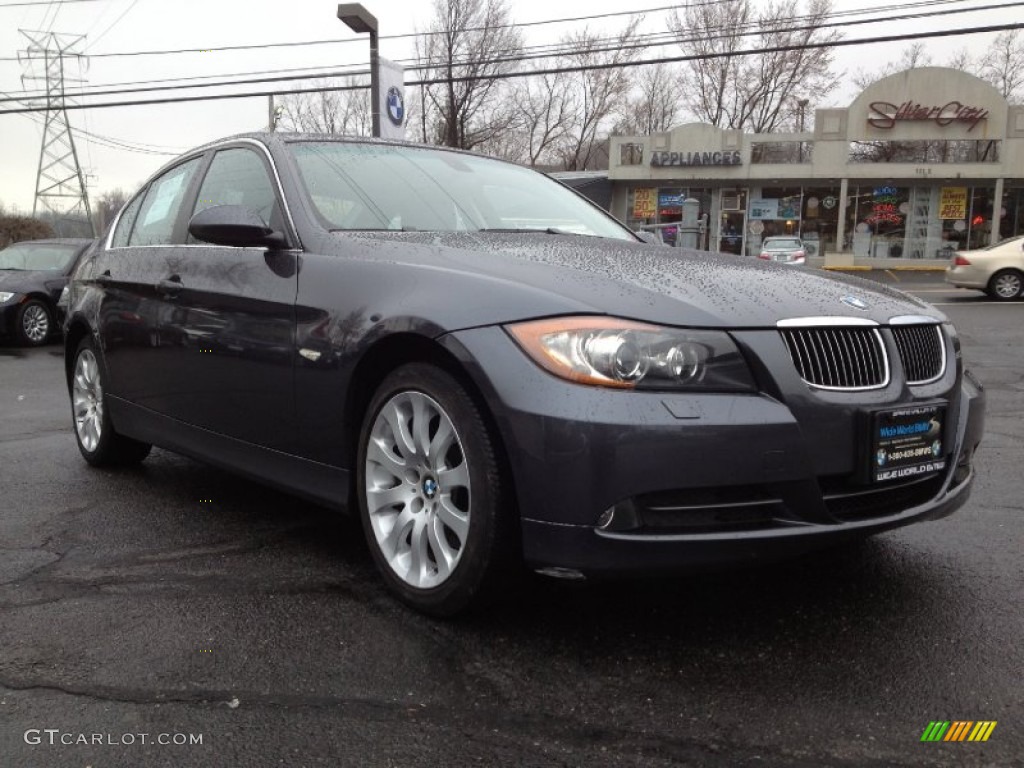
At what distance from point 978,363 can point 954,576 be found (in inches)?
264

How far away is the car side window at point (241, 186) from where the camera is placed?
11.6 feet

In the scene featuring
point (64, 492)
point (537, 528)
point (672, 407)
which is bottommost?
point (64, 492)

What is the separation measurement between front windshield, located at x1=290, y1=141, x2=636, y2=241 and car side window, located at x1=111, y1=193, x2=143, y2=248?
1.52 metres

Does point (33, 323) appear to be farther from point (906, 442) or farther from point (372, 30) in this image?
point (906, 442)

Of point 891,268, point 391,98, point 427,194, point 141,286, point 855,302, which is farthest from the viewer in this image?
point 891,268

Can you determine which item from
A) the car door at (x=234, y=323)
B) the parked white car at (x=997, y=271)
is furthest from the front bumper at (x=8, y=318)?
the parked white car at (x=997, y=271)

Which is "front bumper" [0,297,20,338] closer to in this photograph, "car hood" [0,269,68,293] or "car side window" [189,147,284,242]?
"car hood" [0,269,68,293]

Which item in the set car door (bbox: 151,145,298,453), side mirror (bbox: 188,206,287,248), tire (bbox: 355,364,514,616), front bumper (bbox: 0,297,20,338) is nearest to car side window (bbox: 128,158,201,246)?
car door (bbox: 151,145,298,453)

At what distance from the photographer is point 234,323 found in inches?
135

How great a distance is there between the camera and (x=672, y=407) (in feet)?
7.54

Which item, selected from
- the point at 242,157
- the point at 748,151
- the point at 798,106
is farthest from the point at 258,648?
the point at 798,106

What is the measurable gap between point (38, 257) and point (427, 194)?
11.2 metres

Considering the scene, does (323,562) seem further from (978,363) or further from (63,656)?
(978,363)

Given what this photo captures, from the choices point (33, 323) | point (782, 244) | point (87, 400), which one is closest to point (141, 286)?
point (87, 400)
